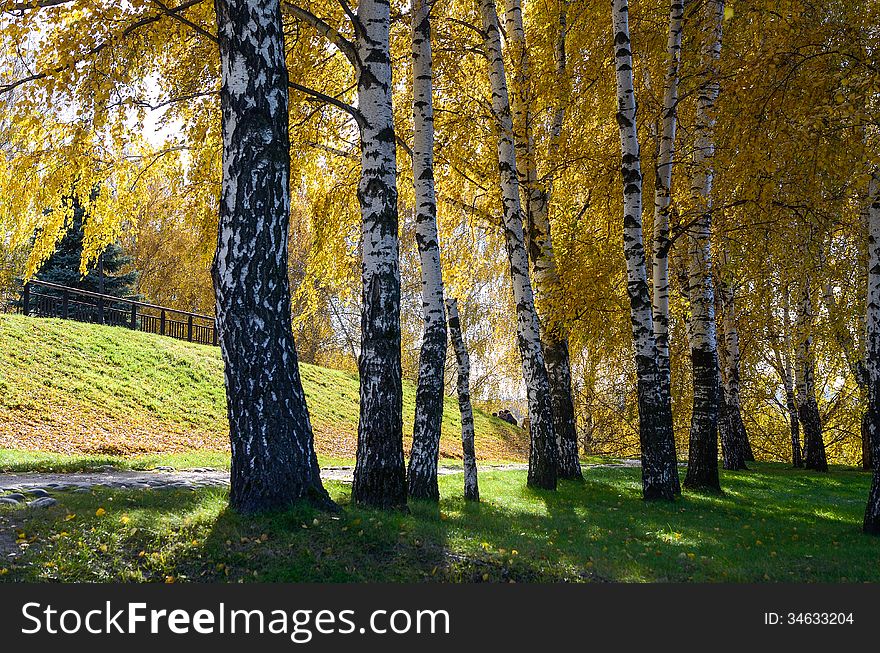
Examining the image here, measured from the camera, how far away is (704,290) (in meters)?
11.8

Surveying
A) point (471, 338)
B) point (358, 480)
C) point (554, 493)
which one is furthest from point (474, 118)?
point (471, 338)

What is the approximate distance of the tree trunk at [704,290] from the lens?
1141 cm

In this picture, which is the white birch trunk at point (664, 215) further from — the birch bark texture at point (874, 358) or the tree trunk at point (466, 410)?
the tree trunk at point (466, 410)

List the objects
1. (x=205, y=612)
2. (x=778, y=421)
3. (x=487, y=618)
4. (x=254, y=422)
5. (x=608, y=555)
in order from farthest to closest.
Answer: (x=778, y=421) < (x=608, y=555) < (x=254, y=422) < (x=487, y=618) < (x=205, y=612)

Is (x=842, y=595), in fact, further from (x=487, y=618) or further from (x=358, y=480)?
(x=358, y=480)

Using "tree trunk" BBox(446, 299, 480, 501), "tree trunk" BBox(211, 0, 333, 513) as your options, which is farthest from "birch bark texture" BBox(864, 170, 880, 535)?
"tree trunk" BBox(211, 0, 333, 513)

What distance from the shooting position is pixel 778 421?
2750 centimetres

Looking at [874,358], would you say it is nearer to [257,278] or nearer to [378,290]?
[378,290]

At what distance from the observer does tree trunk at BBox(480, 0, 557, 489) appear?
10.9m

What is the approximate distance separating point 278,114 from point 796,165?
725 cm

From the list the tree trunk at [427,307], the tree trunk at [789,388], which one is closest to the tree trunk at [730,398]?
the tree trunk at [789,388]

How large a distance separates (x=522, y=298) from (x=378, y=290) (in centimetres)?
422

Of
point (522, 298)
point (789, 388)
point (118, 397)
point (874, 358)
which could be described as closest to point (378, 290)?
point (522, 298)

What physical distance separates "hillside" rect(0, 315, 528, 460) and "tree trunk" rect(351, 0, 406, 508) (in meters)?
8.44
